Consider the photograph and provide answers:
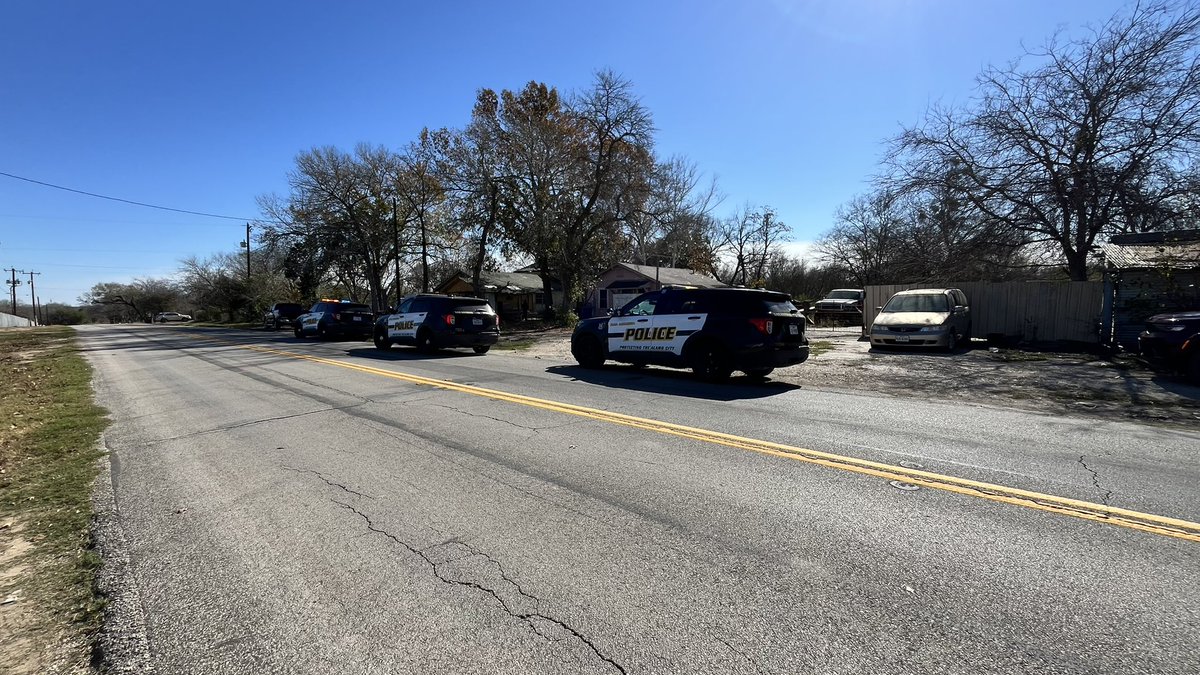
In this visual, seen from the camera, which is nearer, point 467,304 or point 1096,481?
point 1096,481

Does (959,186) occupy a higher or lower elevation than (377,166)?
lower

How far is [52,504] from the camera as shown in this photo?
15.0 ft

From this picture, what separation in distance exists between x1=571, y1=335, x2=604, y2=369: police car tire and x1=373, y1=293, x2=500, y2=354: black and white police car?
17.1 ft

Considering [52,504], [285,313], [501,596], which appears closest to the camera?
[501,596]

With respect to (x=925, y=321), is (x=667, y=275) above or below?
above

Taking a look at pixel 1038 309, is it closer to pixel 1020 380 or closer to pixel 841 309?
pixel 1020 380

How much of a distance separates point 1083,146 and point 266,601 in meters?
21.3

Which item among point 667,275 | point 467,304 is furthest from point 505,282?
point 467,304

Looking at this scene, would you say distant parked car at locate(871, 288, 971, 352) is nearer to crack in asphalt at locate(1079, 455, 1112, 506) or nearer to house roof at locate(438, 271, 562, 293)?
crack in asphalt at locate(1079, 455, 1112, 506)

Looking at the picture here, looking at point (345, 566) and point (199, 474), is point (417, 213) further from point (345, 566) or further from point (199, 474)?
point (345, 566)

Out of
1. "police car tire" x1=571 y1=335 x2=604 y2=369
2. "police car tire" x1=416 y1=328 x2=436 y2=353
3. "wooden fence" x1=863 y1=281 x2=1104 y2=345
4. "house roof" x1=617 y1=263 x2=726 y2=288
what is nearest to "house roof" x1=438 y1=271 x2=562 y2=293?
"house roof" x1=617 y1=263 x2=726 y2=288

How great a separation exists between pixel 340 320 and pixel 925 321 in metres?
22.1

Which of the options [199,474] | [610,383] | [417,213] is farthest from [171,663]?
[417,213]

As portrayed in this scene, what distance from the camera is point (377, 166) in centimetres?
3612
